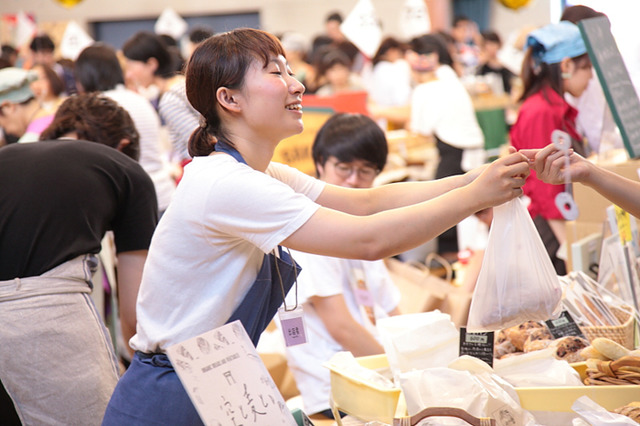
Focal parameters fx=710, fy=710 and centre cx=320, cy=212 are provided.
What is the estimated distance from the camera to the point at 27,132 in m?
3.23

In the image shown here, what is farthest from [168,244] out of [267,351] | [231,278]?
[267,351]

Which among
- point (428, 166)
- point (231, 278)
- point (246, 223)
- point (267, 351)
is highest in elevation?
point (246, 223)

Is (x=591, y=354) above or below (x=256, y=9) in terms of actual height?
below

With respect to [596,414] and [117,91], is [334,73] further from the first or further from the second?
[596,414]

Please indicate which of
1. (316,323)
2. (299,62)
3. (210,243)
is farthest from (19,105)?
(299,62)

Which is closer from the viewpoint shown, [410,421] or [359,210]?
[410,421]

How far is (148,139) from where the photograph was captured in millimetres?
3418

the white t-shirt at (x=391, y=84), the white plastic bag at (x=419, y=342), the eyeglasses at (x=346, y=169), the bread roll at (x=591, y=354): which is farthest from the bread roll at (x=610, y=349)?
the white t-shirt at (x=391, y=84)

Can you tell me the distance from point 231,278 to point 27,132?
2.30 m

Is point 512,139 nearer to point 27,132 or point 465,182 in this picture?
point 465,182

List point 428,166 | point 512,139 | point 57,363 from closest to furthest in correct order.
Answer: point 57,363 < point 512,139 < point 428,166

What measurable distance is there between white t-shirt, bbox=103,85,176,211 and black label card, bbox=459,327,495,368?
218cm

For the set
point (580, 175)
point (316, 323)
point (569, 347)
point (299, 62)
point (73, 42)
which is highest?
point (73, 42)

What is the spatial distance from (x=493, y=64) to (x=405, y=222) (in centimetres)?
777
